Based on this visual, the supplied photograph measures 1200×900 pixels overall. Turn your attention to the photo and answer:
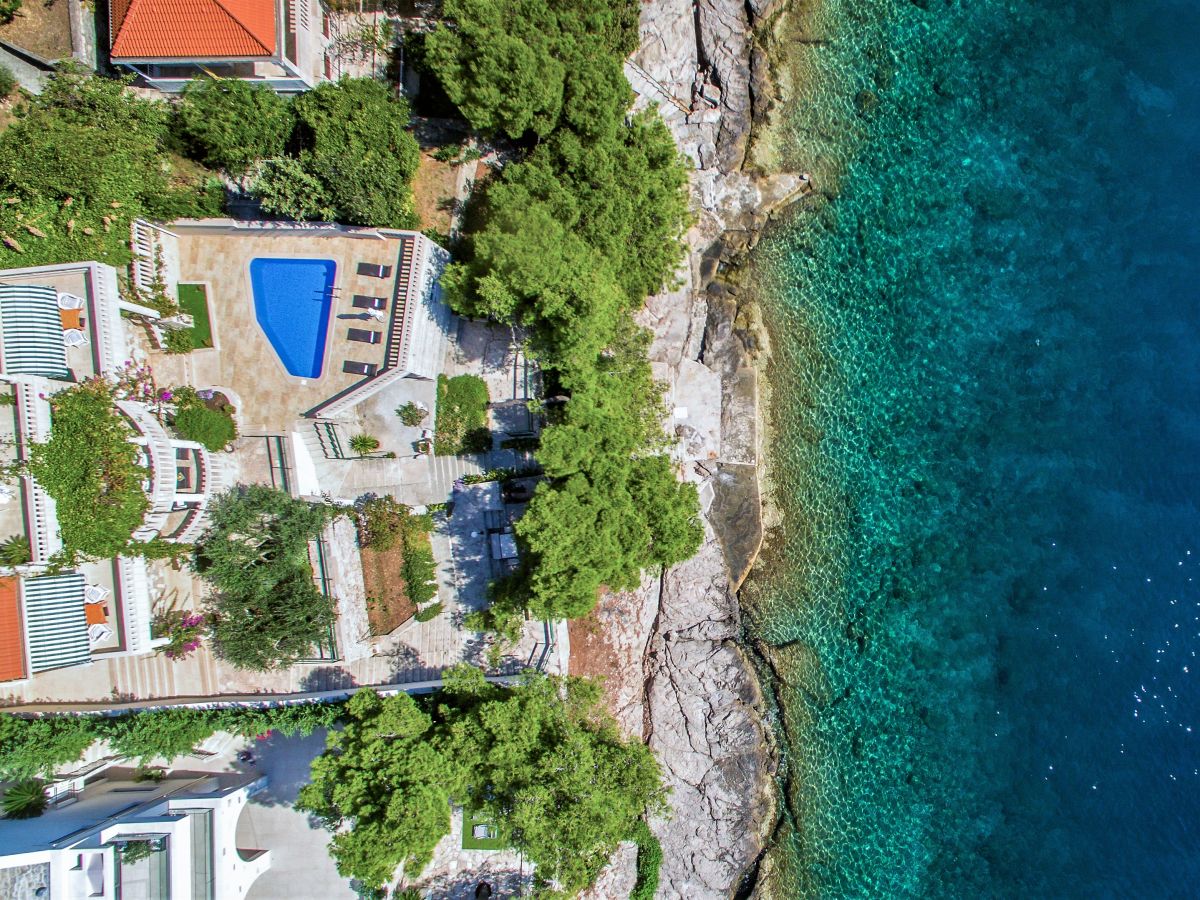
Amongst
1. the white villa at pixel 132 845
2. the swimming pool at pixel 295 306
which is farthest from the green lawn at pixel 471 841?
the swimming pool at pixel 295 306

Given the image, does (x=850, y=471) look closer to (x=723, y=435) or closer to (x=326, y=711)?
(x=723, y=435)

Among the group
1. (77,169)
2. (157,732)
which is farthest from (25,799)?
(77,169)

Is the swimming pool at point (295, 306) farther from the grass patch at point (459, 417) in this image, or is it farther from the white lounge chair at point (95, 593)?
the white lounge chair at point (95, 593)

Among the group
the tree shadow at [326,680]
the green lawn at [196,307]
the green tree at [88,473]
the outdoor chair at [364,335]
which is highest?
the green lawn at [196,307]

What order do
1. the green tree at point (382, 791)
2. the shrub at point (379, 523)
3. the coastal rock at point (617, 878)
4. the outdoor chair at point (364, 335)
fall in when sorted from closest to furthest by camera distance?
the green tree at point (382, 791) < the outdoor chair at point (364, 335) < the shrub at point (379, 523) < the coastal rock at point (617, 878)

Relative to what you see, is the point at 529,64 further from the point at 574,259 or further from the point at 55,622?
the point at 55,622

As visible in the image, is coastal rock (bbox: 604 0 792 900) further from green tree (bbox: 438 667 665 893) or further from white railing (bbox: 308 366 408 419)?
white railing (bbox: 308 366 408 419)

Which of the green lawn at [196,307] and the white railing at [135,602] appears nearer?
the white railing at [135,602]

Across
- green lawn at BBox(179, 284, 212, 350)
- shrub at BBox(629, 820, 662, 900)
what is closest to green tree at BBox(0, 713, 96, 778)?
green lawn at BBox(179, 284, 212, 350)
